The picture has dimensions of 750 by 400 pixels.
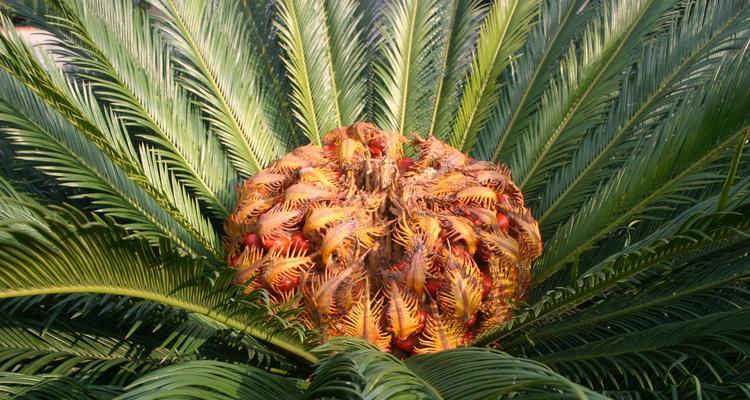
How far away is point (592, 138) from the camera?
11.2ft

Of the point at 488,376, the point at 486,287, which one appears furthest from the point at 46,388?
the point at 486,287

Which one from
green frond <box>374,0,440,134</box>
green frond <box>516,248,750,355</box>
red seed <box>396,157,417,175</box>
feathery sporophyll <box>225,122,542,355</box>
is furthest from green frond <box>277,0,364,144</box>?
green frond <box>516,248,750,355</box>

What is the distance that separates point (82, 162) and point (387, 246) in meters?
1.30

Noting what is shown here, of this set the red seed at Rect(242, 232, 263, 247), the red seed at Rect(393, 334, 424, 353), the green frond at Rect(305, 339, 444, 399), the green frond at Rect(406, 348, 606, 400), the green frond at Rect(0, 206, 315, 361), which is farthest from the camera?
the red seed at Rect(242, 232, 263, 247)

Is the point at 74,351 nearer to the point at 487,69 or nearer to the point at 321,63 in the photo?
the point at 321,63

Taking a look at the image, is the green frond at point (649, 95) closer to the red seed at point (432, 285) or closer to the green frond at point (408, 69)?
the green frond at point (408, 69)

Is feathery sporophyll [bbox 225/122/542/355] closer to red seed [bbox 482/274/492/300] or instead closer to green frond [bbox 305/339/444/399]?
red seed [bbox 482/274/492/300]

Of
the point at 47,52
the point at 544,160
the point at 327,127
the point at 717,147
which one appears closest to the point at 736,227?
the point at 717,147

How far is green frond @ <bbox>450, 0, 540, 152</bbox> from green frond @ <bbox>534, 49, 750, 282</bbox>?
35.0 inches

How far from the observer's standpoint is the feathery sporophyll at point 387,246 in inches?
94.8

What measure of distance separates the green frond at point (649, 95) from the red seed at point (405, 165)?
0.75 m

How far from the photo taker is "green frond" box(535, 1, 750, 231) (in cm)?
329

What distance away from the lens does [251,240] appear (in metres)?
2.65

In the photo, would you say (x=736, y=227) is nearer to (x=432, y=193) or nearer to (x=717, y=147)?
(x=717, y=147)
